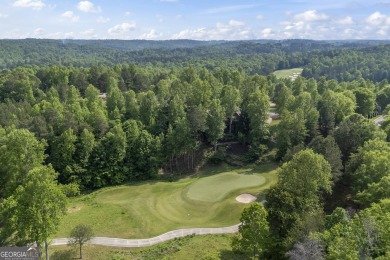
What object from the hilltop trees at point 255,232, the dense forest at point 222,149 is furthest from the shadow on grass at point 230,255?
the hilltop trees at point 255,232

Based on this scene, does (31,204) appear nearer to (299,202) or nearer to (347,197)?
(299,202)

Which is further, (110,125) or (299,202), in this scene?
(110,125)

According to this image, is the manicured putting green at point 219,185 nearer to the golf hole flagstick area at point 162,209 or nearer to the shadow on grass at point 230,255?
the golf hole flagstick area at point 162,209

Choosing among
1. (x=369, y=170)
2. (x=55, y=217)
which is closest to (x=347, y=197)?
(x=369, y=170)

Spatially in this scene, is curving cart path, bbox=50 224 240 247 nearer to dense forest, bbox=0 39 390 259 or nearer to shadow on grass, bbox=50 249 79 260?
shadow on grass, bbox=50 249 79 260

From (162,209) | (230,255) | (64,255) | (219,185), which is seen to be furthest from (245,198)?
(64,255)
